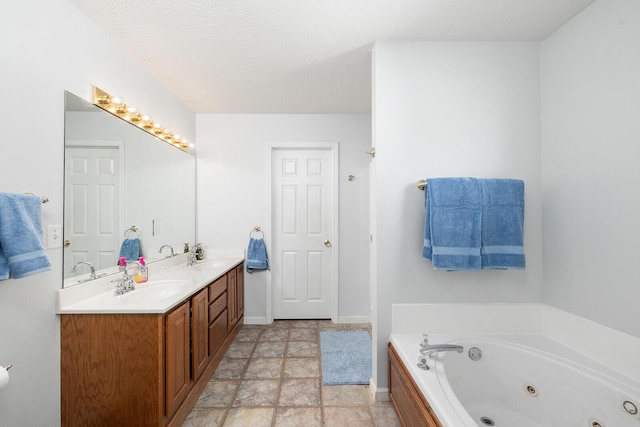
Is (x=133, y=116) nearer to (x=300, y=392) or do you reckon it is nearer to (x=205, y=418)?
(x=205, y=418)

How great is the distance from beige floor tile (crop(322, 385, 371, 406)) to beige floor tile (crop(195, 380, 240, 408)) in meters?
0.65

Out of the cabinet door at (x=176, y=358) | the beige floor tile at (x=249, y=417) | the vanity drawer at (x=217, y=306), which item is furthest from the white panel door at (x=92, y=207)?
the beige floor tile at (x=249, y=417)

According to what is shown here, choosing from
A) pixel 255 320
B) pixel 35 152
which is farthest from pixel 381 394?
pixel 35 152

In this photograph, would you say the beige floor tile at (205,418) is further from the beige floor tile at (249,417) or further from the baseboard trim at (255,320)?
the baseboard trim at (255,320)

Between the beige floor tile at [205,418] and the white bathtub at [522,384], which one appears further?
the beige floor tile at [205,418]

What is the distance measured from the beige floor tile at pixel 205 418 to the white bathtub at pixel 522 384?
1.19m

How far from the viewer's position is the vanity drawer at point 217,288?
6.76 ft

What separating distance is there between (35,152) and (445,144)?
88.1 inches

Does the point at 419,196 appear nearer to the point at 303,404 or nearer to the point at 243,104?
the point at 303,404

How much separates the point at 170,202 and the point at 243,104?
48.0 inches

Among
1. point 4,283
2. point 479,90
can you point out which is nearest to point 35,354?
point 4,283

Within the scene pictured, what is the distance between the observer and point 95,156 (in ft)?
5.26

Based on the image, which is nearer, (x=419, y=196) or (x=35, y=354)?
(x=35, y=354)

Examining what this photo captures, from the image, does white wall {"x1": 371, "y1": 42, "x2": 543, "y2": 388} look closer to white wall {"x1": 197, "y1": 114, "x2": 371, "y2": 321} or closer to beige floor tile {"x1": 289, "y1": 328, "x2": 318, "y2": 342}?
beige floor tile {"x1": 289, "y1": 328, "x2": 318, "y2": 342}
